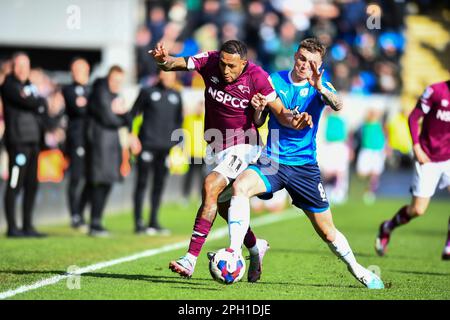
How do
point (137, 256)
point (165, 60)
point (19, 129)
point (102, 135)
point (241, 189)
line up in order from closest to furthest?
point (241, 189), point (165, 60), point (137, 256), point (19, 129), point (102, 135)

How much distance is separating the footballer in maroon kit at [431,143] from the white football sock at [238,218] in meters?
3.46

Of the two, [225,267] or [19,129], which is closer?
[225,267]

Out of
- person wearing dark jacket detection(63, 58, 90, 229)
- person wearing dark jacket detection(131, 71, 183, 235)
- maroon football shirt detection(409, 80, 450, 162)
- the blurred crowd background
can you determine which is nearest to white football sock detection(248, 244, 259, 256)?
maroon football shirt detection(409, 80, 450, 162)

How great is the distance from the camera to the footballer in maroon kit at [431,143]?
37.0ft

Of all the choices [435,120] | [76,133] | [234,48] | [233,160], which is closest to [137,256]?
[233,160]

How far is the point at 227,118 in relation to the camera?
9062mm

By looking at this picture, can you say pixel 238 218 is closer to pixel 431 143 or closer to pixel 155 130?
pixel 431 143

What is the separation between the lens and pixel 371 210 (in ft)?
68.6

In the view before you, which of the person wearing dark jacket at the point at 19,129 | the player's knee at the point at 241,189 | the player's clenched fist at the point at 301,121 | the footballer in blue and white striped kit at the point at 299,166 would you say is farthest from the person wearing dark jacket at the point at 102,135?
the player's clenched fist at the point at 301,121

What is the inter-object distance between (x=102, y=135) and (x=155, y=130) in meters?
0.92

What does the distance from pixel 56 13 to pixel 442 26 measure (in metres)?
11.8

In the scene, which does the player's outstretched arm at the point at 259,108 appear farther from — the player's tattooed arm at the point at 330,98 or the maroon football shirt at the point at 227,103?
the player's tattooed arm at the point at 330,98

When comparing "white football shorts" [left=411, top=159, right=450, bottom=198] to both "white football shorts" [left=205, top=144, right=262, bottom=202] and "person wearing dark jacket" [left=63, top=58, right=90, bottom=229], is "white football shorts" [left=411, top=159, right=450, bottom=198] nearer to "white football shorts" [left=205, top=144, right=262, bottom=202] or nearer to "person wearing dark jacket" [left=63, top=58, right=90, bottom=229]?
"white football shorts" [left=205, top=144, right=262, bottom=202]
